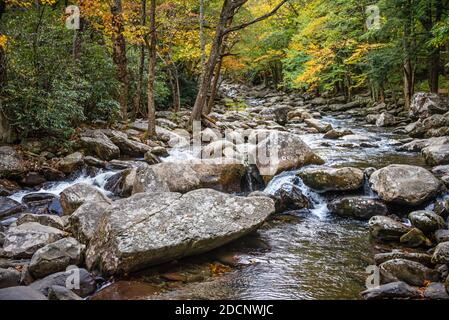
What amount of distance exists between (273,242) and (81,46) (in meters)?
10.3

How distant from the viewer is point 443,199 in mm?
6992

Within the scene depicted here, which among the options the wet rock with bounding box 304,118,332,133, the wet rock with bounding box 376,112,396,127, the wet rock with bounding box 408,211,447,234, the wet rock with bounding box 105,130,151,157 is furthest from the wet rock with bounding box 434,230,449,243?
the wet rock with bounding box 376,112,396,127

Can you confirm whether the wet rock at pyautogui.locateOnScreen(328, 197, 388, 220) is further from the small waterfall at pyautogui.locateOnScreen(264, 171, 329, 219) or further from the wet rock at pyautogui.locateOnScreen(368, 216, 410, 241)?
the wet rock at pyautogui.locateOnScreen(368, 216, 410, 241)

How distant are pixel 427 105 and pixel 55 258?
16242 millimetres

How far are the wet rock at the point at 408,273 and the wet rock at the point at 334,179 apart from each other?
3.33 metres

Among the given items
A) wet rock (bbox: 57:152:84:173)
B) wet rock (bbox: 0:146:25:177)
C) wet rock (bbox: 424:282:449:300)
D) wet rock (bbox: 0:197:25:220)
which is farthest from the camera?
wet rock (bbox: 57:152:84:173)

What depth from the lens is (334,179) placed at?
802 centimetres

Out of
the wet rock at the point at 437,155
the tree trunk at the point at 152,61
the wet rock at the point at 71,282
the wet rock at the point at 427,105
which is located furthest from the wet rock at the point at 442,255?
the wet rock at the point at 427,105

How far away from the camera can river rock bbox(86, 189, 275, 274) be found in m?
4.66

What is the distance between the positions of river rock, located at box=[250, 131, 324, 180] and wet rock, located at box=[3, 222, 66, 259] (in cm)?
518

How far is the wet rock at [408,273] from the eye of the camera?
4.48 m
